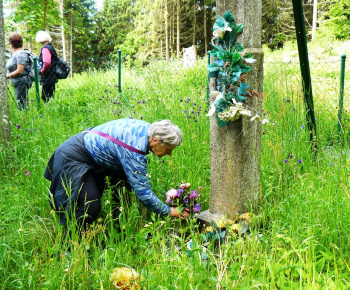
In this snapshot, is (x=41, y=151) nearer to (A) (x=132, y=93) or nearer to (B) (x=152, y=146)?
(B) (x=152, y=146)

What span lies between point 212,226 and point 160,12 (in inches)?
748

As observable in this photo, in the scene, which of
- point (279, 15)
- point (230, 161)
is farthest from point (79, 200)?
point (279, 15)

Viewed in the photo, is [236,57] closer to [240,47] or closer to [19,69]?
[240,47]

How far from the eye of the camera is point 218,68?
2602 millimetres

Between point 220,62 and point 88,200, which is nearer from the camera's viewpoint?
point 220,62

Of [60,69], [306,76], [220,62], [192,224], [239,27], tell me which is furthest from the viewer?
[60,69]

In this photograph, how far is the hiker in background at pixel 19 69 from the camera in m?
5.81

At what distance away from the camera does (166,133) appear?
99.0 inches

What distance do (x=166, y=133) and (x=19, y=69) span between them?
14.6 ft

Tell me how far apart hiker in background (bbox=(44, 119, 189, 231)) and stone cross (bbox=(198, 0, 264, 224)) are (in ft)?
1.12

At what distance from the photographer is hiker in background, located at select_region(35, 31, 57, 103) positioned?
6090 mm

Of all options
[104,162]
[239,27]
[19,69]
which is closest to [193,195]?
[104,162]

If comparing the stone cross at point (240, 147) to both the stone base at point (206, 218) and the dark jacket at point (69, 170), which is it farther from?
the dark jacket at point (69, 170)

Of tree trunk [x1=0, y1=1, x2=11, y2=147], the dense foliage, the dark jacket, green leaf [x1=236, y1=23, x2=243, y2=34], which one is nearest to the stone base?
the dark jacket
